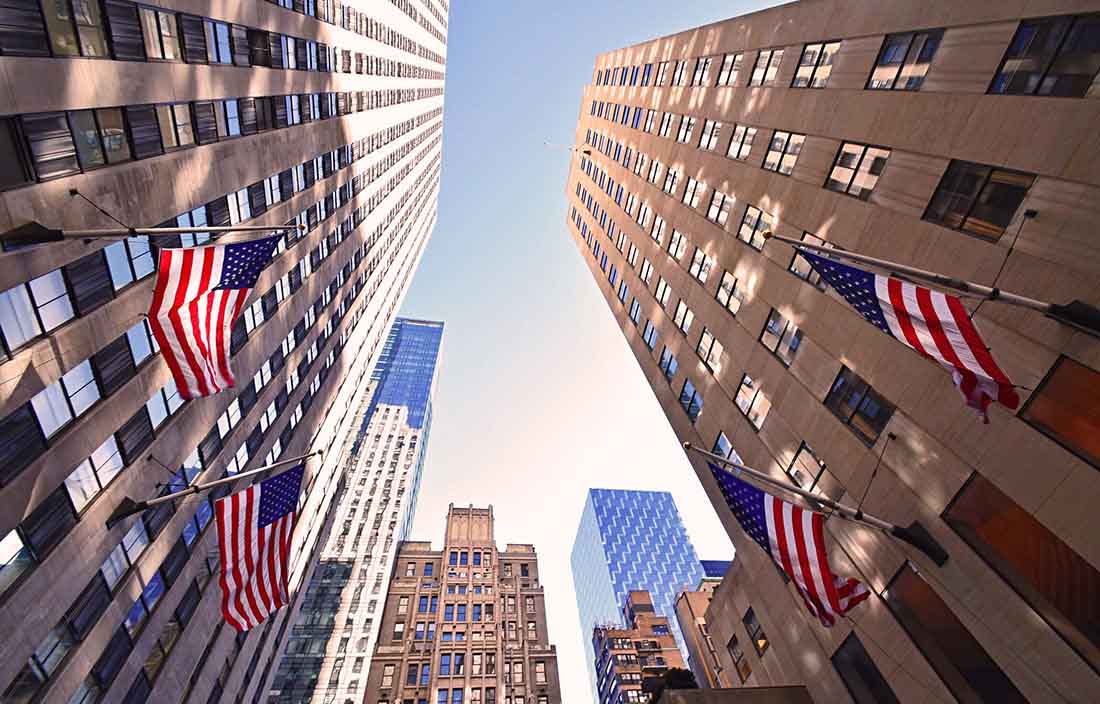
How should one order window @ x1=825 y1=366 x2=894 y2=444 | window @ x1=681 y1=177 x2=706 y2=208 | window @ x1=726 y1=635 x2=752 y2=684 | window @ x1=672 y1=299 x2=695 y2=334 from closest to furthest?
window @ x1=825 y1=366 x2=894 y2=444, window @ x1=726 y1=635 x2=752 y2=684, window @ x1=672 y1=299 x2=695 y2=334, window @ x1=681 y1=177 x2=706 y2=208

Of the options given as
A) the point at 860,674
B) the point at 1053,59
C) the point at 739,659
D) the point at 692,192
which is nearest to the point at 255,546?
the point at 860,674

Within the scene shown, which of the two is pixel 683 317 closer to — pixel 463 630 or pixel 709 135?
pixel 709 135

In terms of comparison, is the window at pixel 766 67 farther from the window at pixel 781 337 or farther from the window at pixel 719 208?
the window at pixel 781 337

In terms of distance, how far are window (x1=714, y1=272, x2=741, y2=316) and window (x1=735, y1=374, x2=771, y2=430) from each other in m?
3.75

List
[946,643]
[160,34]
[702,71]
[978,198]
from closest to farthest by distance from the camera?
[946,643] → [978,198] → [160,34] → [702,71]

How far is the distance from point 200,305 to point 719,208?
954 inches

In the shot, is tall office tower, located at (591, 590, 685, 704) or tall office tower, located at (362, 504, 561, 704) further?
tall office tower, located at (591, 590, 685, 704)

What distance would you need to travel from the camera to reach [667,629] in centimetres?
9425

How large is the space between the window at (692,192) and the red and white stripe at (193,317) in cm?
2496

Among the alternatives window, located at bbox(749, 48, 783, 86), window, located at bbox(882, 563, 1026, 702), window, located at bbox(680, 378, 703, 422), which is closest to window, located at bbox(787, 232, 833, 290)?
window, located at bbox(680, 378, 703, 422)

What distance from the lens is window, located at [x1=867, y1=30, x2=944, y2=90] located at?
15398 millimetres

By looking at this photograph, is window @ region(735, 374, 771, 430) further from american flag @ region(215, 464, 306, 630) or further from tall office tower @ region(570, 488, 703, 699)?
tall office tower @ region(570, 488, 703, 699)

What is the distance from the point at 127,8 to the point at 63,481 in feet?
49.7

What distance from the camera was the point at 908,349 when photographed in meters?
14.8
